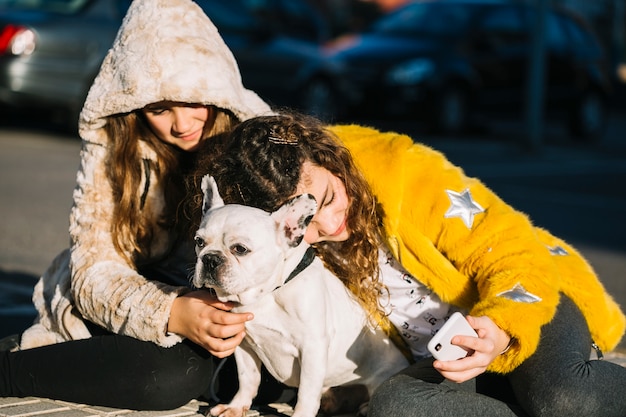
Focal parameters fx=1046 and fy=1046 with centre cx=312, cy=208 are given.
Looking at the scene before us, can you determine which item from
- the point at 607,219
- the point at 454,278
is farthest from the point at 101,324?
the point at 607,219

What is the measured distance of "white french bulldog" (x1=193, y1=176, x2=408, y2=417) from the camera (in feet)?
9.92

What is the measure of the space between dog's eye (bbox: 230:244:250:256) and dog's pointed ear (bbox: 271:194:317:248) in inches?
5.4

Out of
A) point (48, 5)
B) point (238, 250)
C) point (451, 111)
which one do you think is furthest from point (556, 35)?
point (238, 250)

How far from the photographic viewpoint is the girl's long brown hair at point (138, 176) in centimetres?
385

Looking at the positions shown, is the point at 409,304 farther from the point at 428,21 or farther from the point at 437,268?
the point at 428,21

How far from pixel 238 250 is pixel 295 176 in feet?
1.28

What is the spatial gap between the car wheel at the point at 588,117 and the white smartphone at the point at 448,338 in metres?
13.2

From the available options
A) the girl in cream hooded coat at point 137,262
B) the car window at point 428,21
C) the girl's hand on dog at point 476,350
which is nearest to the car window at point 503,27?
the car window at point 428,21

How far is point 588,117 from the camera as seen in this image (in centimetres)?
1606

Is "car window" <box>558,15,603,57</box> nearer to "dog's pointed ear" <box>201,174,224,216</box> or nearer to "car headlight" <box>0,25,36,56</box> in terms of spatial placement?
"car headlight" <box>0,25,36,56</box>

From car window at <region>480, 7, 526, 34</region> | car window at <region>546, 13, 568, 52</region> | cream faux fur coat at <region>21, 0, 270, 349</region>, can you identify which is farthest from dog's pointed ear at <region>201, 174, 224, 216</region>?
car window at <region>546, 13, 568, 52</region>

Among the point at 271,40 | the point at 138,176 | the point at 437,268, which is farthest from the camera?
the point at 271,40

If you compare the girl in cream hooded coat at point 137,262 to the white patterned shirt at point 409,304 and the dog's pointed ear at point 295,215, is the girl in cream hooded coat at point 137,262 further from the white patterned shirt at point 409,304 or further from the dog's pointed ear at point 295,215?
the white patterned shirt at point 409,304

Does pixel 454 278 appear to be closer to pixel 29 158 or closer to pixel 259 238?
pixel 259 238
